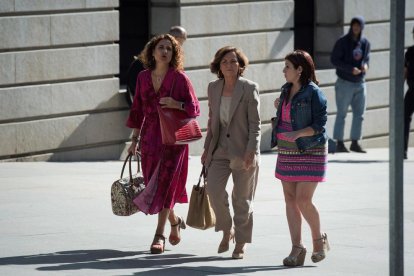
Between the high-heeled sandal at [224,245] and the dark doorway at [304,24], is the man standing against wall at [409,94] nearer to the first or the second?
the dark doorway at [304,24]

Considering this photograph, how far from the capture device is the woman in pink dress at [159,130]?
32.7 ft

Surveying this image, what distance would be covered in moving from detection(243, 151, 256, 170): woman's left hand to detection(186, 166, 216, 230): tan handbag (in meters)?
0.42

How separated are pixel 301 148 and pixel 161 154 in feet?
4.40

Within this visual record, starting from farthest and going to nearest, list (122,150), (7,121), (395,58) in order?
(122,150)
(7,121)
(395,58)

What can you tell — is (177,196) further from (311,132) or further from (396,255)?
(396,255)

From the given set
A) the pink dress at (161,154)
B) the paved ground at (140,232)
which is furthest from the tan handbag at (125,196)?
the paved ground at (140,232)

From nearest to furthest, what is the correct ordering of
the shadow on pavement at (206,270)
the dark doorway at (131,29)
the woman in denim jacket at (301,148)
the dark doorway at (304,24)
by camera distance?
1. the shadow on pavement at (206,270)
2. the woman in denim jacket at (301,148)
3. the dark doorway at (131,29)
4. the dark doorway at (304,24)

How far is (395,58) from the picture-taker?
20.7ft

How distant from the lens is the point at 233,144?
31.6ft

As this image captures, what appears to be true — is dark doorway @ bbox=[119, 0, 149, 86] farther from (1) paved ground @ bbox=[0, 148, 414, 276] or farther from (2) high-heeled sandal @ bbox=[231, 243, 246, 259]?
(2) high-heeled sandal @ bbox=[231, 243, 246, 259]

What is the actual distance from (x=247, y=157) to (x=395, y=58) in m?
3.35

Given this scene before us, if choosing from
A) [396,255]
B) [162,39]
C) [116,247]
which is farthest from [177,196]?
[396,255]

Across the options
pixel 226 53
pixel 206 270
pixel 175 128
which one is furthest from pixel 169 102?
pixel 206 270

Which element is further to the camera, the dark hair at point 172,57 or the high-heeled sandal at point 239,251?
the dark hair at point 172,57
